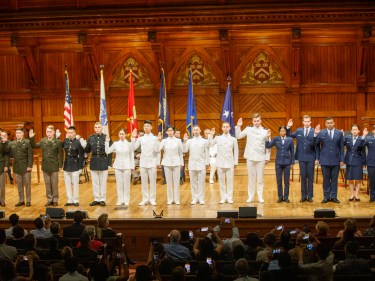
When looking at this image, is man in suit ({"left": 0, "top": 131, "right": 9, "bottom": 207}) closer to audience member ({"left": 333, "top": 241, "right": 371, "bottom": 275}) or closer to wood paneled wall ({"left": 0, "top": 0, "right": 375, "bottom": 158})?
wood paneled wall ({"left": 0, "top": 0, "right": 375, "bottom": 158})

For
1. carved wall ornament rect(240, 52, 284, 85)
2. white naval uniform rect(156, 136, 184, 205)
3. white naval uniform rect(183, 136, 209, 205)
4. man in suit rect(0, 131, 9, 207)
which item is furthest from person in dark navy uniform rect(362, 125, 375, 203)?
man in suit rect(0, 131, 9, 207)

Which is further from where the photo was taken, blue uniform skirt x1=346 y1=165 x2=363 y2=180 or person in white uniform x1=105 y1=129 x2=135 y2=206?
person in white uniform x1=105 y1=129 x2=135 y2=206

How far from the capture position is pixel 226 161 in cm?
1239

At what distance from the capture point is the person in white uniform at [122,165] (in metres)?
12.3

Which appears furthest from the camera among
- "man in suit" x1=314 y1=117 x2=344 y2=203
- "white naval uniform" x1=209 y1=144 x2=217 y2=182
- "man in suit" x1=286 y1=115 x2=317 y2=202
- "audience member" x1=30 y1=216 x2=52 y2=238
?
"white naval uniform" x1=209 y1=144 x2=217 y2=182

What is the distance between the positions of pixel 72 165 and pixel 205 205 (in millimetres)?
2610

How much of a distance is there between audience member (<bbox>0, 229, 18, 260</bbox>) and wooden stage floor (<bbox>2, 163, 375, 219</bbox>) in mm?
3371

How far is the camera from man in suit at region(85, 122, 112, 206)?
1239 centimetres

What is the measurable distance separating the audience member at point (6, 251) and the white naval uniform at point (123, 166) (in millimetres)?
4508

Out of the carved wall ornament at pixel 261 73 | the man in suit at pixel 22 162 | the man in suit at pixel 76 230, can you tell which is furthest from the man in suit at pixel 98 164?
the carved wall ornament at pixel 261 73

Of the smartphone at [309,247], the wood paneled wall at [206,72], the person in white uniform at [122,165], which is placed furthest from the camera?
the wood paneled wall at [206,72]

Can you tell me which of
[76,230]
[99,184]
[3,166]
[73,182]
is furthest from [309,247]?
[3,166]

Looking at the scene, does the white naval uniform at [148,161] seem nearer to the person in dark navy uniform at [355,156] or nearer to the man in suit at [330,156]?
the man in suit at [330,156]

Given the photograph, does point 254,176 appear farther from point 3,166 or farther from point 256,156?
point 3,166
